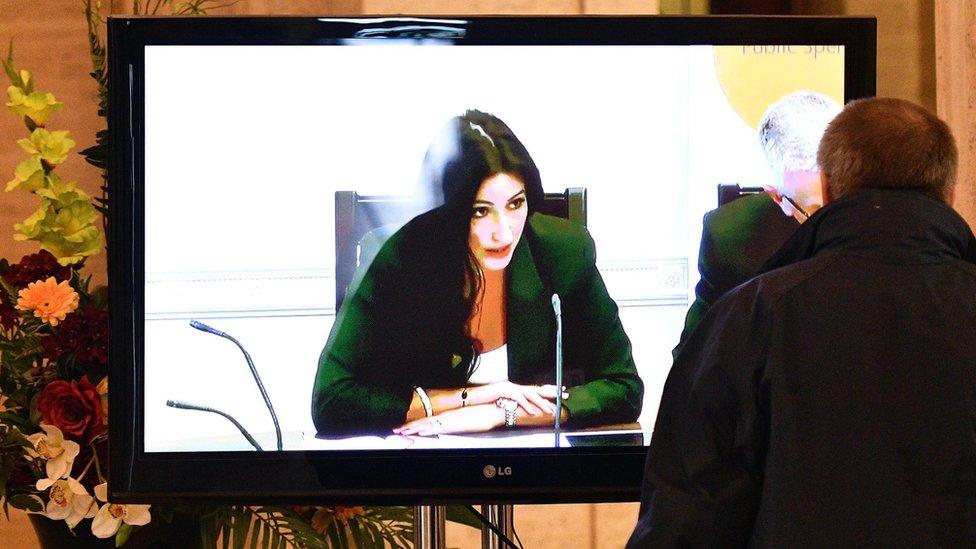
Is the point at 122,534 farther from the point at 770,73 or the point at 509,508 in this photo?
the point at 770,73

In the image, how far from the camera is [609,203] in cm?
211

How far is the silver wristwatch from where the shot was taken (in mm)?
2100

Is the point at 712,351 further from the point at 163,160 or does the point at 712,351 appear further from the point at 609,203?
the point at 163,160

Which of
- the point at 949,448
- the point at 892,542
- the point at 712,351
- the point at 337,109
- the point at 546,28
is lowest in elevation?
the point at 892,542

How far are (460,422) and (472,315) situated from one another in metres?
0.20

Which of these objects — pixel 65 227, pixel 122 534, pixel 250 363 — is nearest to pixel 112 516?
pixel 122 534

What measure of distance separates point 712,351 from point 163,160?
1.10m

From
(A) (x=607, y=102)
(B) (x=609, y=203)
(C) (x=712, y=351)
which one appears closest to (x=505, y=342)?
(B) (x=609, y=203)

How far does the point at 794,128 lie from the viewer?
2.16 metres

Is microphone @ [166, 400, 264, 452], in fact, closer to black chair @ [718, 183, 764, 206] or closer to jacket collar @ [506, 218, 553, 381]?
jacket collar @ [506, 218, 553, 381]

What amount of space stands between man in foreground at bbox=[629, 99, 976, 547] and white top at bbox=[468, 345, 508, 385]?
0.59 m

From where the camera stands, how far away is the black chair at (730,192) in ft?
7.02

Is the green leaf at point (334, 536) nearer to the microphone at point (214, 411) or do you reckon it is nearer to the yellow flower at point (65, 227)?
the microphone at point (214, 411)

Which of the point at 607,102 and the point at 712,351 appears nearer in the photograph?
the point at 712,351
